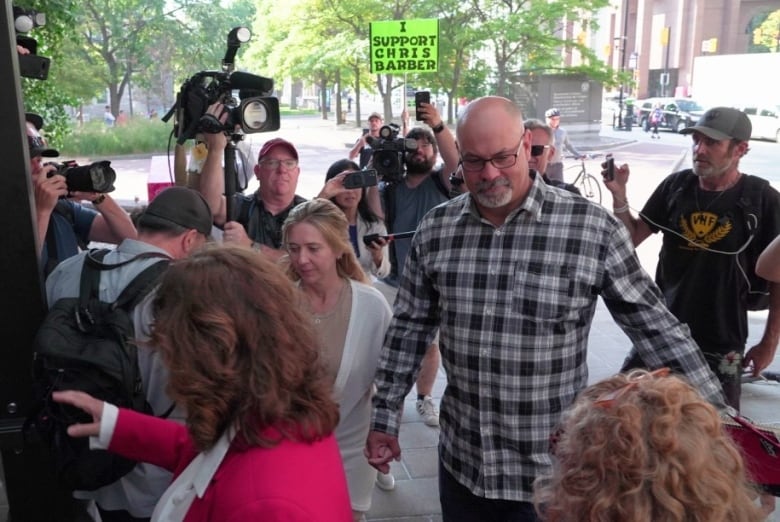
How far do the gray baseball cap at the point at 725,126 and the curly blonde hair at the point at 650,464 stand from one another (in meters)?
2.71

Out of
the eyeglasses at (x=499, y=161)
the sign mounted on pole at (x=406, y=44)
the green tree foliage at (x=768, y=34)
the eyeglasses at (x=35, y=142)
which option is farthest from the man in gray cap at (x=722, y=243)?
the green tree foliage at (x=768, y=34)

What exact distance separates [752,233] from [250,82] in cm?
258

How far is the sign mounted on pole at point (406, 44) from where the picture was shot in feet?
27.9

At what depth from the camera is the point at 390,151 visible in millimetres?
4906

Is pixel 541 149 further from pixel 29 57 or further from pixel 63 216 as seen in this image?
pixel 29 57

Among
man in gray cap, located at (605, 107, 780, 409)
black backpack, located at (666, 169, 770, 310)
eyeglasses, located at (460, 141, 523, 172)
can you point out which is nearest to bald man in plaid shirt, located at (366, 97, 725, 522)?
eyeglasses, located at (460, 141, 523, 172)

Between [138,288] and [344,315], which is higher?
[138,288]

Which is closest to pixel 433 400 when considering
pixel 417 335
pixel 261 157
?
pixel 261 157

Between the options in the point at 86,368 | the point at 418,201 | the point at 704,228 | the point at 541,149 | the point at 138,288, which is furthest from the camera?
the point at 418,201

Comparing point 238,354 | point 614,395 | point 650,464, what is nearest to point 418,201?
point 238,354

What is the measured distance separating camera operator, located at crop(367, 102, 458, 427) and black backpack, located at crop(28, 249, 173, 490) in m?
2.78

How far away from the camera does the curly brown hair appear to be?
1551 mm

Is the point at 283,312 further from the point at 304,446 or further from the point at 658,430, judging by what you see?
the point at 658,430

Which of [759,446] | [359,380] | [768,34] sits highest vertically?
[768,34]
